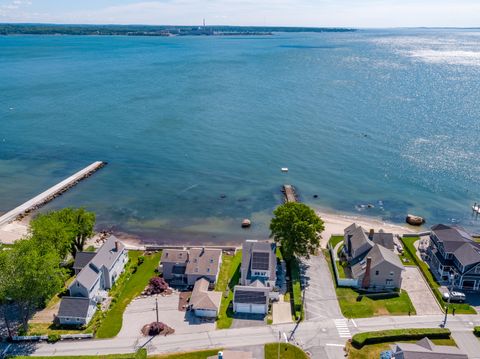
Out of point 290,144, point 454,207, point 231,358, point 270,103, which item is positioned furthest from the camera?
point 270,103

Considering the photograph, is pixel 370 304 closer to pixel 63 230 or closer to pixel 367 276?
pixel 367 276

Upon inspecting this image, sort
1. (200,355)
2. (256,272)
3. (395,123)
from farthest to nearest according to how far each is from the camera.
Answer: (395,123) < (256,272) < (200,355)

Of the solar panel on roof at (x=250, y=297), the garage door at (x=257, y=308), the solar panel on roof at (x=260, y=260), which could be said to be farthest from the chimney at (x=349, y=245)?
the garage door at (x=257, y=308)

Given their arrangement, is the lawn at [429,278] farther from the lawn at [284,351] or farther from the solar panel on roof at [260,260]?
the solar panel on roof at [260,260]

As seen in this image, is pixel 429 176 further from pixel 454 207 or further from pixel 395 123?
pixel 395 123

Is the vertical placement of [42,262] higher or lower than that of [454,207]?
higher

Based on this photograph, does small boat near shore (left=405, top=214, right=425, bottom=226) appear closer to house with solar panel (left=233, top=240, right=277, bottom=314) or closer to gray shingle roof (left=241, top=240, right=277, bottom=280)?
gray shingle roof (left=241, top=240, right=277, bottom=280)

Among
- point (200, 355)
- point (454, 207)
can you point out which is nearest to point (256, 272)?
point (200, 355)
